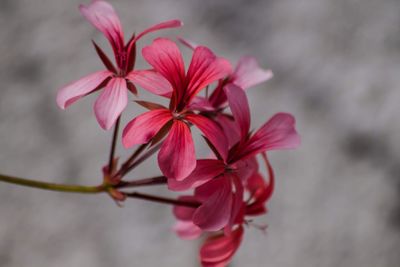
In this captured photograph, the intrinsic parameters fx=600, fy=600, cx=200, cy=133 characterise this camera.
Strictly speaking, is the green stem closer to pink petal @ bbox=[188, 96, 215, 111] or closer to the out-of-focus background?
Result: pink petal @ bbox=[188, 96, 215, 111]

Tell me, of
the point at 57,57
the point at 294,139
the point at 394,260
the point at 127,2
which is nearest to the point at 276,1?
the point at 127,2

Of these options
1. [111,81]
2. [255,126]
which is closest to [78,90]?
[111,81]

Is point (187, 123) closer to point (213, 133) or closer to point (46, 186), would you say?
point (213, 133)

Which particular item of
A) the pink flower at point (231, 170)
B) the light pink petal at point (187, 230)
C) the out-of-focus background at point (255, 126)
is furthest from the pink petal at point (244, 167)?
the out-of-focus background at point (255, 126)

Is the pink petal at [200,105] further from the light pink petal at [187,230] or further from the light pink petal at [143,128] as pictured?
the light pink petal at [187,230]

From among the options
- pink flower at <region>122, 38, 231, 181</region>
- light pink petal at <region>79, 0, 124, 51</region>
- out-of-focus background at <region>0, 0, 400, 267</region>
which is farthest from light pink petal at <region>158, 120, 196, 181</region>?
out-of-focus background at <region>0, 0, 400, 267</region>

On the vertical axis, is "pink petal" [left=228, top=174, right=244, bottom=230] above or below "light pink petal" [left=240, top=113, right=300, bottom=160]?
below

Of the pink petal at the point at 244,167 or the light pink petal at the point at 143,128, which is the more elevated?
the pink petal at the point at 244,167
